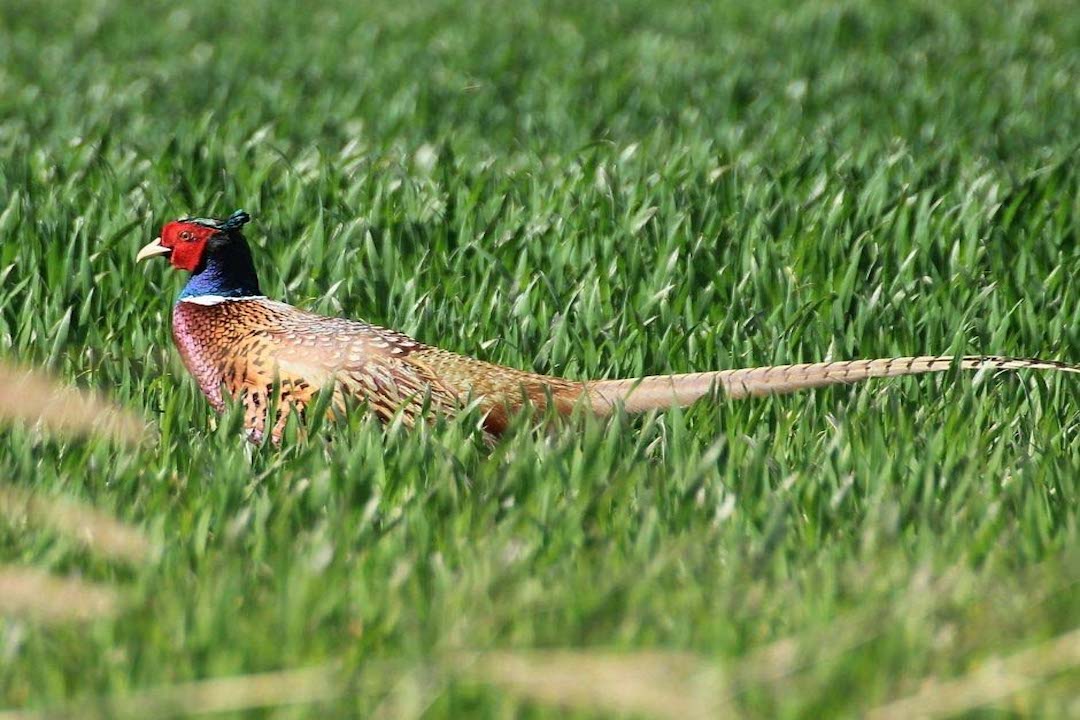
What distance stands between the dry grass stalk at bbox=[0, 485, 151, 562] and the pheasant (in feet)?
2.05

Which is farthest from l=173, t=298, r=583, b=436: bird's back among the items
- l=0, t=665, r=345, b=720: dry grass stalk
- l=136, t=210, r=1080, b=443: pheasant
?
l=0, t=665, r=345, b=720: dry grass stalk

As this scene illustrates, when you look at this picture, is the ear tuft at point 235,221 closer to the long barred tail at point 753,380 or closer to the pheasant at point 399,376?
the pheasant at point 399,376

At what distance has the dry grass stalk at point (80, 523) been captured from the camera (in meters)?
3.14

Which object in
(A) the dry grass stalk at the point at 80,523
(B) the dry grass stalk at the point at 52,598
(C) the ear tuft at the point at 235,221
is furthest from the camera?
(C) the ear tuft at the point at 235,221

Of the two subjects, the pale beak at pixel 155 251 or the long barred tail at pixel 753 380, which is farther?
the pale beak at pixel 155 251

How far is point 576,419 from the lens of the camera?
12.5 feet

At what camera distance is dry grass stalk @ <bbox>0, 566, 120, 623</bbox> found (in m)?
2.81

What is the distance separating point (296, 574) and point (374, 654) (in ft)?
0.79

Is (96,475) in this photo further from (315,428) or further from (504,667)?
(504,667)

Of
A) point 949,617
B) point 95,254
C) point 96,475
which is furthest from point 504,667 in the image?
point 95,254

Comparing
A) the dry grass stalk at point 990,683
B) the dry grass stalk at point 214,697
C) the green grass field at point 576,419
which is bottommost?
the green grass field at point 576,419

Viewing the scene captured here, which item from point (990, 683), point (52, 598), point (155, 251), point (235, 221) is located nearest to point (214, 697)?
point (52, 598)

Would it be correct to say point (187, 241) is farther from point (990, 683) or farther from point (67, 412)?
point (990, 683)

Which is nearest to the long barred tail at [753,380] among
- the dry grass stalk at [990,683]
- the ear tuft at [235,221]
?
the ear tuft at [235,221]
